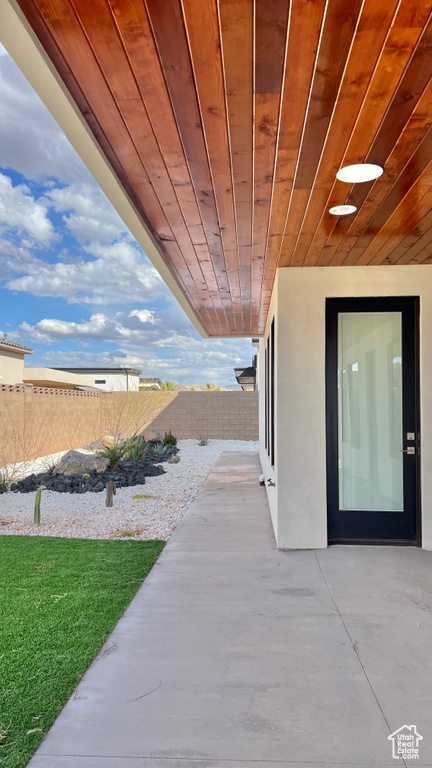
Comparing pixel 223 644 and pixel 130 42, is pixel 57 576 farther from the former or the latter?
pixel 130 42

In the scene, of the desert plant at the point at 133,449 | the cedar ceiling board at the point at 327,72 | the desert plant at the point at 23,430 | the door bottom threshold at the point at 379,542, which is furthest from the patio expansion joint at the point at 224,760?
the desert plant at the point at 133,449

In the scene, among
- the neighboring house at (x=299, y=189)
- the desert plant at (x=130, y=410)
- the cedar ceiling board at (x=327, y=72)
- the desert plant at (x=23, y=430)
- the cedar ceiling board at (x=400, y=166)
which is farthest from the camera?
the desert plant at (x=130, y=410)

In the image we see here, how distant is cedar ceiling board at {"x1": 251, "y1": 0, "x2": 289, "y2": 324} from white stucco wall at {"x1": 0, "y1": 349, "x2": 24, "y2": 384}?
16548mm

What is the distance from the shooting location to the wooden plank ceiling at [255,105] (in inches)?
61.2

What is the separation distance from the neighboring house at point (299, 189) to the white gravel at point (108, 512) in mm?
1559

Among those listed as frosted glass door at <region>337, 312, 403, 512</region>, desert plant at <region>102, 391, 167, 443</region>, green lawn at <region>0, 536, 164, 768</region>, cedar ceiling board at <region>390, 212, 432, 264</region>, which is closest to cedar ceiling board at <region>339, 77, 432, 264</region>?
cedar ceiling board at <region>390, 212, 432, 264</region>

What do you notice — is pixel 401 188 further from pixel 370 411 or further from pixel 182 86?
pixel 370 411

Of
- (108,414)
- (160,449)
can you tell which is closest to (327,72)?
(160,449)

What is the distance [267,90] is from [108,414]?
11843mm

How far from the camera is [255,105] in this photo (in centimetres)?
198

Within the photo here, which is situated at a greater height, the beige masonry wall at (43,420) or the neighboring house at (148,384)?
the neighboring house at (148,384)

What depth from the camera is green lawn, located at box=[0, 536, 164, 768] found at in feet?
6.29

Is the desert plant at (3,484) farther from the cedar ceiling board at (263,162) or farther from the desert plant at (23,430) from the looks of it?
the cedar ceiling board at (263,162)

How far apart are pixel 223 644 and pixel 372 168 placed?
2592 mm
